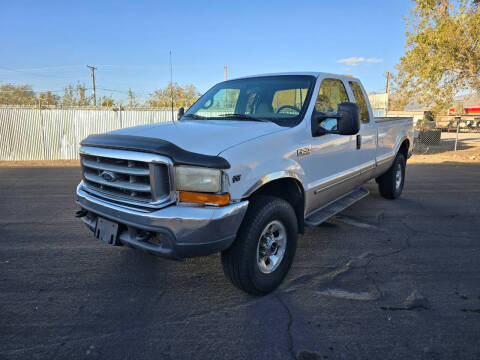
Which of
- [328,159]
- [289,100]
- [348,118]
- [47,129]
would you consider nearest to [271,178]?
[348,118]

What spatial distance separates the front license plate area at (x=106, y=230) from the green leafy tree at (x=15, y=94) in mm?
33482

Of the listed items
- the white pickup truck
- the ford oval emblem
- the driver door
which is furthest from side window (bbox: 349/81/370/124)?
the ford oval emblem

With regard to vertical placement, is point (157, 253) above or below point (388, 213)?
above

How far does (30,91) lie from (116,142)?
38916mm

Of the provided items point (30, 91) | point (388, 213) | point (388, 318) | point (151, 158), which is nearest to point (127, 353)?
point (151, 158)

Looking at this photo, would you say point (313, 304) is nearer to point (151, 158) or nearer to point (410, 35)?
point (151, 158)

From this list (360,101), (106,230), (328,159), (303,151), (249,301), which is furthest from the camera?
(360,101)

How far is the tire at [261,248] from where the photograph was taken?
8.74 feet

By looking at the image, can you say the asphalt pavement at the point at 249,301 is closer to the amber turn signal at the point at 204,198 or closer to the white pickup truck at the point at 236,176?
the white pickup truck at the point at 236,176

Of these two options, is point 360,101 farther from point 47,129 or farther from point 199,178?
point 47,129

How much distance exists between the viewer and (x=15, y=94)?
110ft

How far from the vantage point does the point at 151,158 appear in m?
2.42

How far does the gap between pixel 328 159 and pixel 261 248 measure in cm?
134

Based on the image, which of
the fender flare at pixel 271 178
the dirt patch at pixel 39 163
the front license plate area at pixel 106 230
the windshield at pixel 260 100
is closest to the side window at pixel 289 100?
the windshield at pixel 260 100
